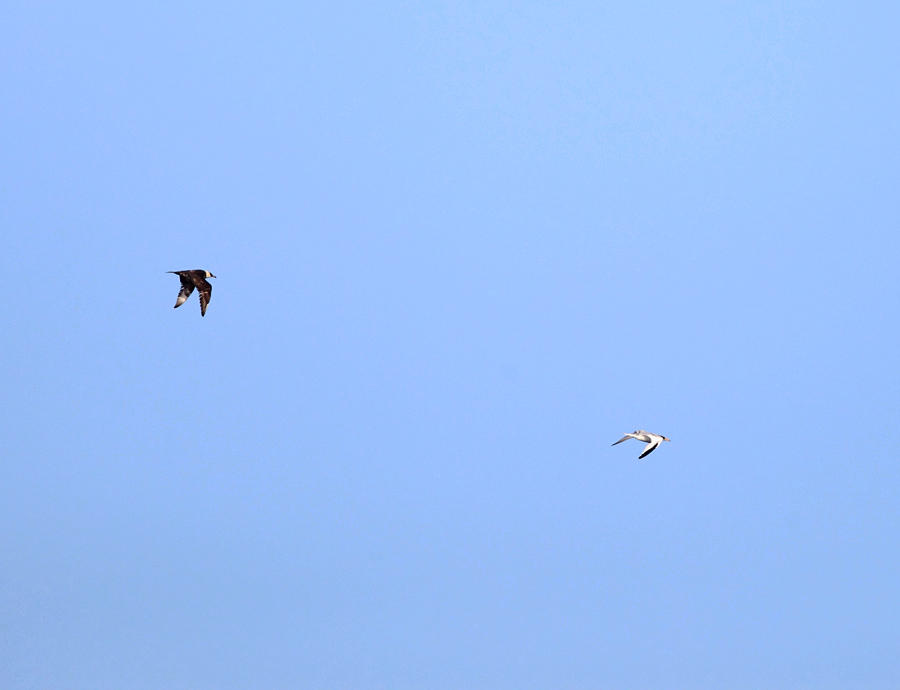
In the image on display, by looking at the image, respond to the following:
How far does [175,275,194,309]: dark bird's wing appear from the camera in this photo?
65875 millimetres

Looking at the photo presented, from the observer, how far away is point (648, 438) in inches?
2653

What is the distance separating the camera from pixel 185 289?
6638 centimetres

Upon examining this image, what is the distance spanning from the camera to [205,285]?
217 feet

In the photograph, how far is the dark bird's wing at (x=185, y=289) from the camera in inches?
2594

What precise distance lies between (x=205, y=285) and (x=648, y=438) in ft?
108

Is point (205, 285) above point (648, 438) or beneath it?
above
